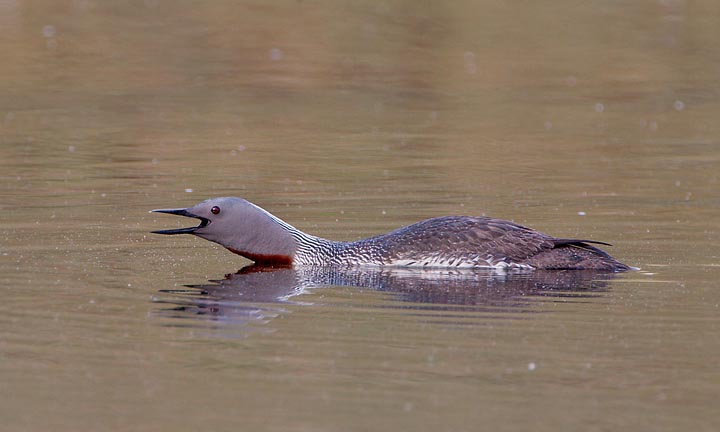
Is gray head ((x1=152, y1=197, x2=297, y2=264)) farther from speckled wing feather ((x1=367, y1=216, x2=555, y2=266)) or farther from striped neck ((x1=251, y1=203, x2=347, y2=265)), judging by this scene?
speckled wing feather ((x1=367, y1=216, x2=555, y2=266))

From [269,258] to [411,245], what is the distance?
1195mm

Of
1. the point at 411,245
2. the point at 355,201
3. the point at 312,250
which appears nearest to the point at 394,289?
the point at 411,245

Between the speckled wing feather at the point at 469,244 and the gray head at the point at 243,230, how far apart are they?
34.8 inches

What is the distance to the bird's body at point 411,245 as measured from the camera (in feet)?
35.8

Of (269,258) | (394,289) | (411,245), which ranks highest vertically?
(411,245)

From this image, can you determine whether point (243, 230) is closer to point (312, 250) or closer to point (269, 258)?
point (269, 258)

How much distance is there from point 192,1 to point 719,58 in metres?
12.2

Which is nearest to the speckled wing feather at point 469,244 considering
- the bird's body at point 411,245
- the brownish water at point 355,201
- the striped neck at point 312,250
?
the bird's body at point 411,245

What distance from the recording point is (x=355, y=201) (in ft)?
45.0

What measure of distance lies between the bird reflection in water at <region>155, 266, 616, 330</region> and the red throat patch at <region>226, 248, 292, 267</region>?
0.24 feet

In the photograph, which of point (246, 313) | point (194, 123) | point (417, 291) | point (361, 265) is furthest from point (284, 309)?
point (194, 123)

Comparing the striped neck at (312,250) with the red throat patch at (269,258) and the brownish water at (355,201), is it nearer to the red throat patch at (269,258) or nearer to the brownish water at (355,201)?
the red throat patch at (269,258)

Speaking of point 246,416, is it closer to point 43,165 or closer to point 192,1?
point 43,165

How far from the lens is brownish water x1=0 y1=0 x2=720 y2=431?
727cm
